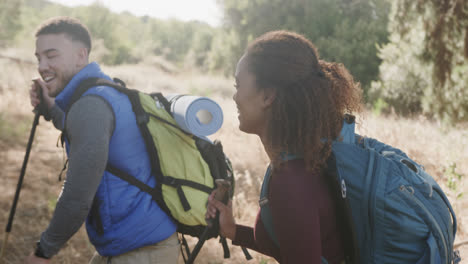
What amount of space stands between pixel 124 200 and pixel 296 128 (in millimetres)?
896

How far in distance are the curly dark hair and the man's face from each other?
1160mm

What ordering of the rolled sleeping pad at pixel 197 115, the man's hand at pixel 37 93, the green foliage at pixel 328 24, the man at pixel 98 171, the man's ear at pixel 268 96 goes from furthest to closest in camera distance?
the green foliage at pixel 328 24, the man's hand at pixel 37 93, the rolled sleeping pad at pixel 197 115, the man at pixel 98 171, the man's ear at pixel 268 96

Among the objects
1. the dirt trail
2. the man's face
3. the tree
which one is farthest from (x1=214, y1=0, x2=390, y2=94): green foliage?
the man's face

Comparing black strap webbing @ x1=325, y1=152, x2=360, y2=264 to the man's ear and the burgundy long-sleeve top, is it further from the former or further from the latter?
the man's ear

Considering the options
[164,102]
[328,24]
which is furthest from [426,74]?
[328,24]

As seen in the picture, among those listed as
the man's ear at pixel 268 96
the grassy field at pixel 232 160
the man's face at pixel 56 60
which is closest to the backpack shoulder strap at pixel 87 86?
the man's face at pixel 56 60

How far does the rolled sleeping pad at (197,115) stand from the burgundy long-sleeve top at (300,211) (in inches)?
25.6

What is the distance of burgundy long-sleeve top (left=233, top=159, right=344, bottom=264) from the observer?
101 centimetres

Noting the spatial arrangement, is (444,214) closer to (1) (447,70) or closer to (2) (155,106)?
(2) (155,106)

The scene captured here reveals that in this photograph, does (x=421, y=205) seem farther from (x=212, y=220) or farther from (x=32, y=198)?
(x=32, y=198)

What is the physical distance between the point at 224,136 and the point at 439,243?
6598mm

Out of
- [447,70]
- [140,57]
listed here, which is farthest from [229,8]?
[140,57]

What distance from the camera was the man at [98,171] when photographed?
142 cm

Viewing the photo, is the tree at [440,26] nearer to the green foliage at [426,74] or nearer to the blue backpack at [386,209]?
the green foliage at [426,74]
